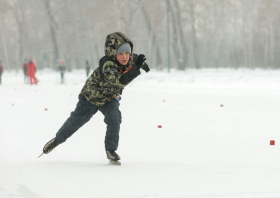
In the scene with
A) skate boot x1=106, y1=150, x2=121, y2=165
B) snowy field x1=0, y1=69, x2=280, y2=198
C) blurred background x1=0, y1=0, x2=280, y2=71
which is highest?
blurred background x1=0, y1=0, x2=280, y2=71

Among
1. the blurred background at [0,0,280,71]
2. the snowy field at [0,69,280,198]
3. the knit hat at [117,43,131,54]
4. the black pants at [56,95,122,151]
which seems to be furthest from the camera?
the blurred background at [0,0,280,71]

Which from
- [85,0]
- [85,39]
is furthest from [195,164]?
[85,39]

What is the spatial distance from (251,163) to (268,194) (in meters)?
1.21

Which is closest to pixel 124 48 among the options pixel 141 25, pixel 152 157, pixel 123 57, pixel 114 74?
pixel 123 57

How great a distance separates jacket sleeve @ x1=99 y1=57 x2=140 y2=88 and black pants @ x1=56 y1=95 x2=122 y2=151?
0.41 metres

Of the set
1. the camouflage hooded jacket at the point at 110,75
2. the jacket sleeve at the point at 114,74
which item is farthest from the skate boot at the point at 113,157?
the jacket sleeve at the point at 114,74

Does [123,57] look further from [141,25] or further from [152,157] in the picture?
[141,25]

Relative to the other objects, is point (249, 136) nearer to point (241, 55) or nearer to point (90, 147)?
point (90, 147)

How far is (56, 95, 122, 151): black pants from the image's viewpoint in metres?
4.23

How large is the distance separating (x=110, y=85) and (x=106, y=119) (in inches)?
17.9

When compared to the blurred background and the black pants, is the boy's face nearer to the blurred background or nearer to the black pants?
the black pants

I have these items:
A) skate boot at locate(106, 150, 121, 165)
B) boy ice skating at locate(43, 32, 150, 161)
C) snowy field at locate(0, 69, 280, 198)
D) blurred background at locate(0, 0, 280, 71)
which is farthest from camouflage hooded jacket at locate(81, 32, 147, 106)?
blurred background at locate(0, 0, 280, 71)

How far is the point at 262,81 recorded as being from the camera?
17.5 meters

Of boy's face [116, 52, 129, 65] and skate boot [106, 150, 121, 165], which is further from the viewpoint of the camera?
skate boot [106, 150, 121, 165]
